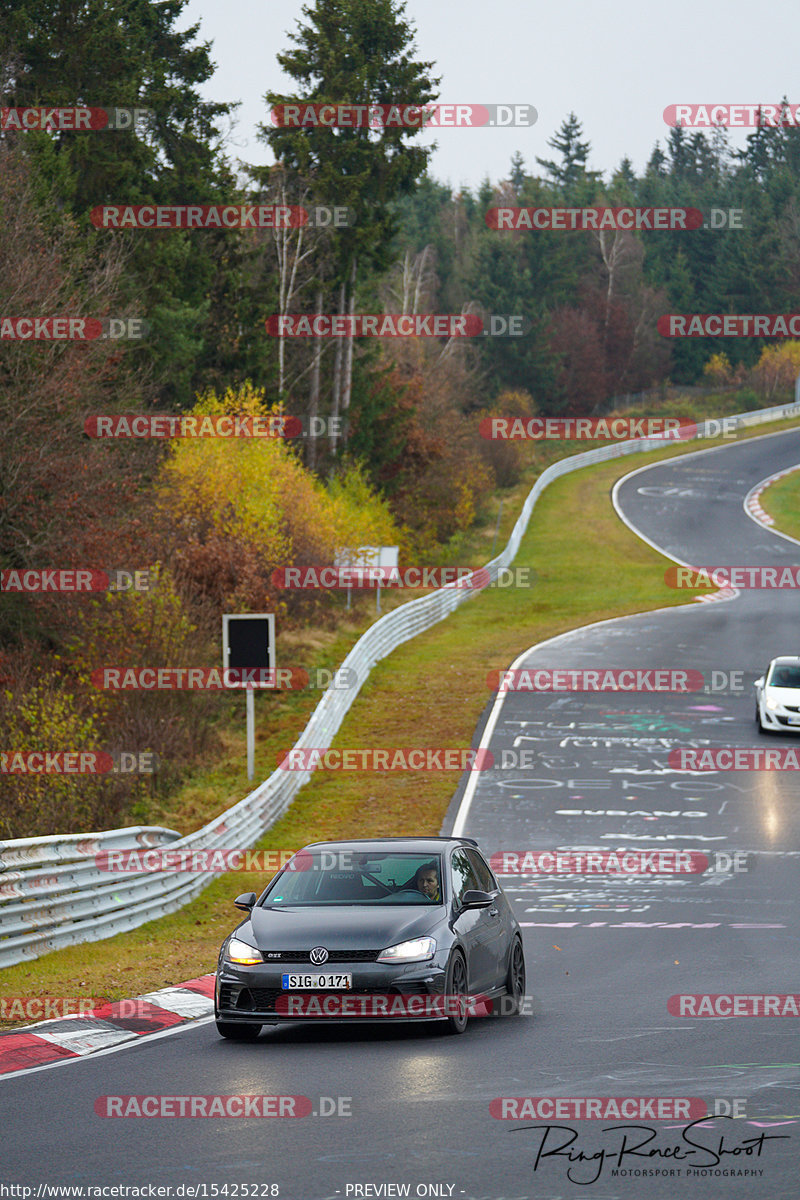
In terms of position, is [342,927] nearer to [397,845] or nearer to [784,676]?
[397,845]

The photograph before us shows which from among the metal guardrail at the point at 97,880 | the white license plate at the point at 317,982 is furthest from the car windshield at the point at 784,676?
the white license plate at the point at 317,982

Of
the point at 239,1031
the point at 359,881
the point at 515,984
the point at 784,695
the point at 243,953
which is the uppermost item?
the point at 359,881

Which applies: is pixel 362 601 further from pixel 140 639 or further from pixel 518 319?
pixel 518 319

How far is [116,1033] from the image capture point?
11156 mm

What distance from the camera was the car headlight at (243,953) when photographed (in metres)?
10.4

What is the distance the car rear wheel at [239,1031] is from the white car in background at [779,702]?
23002 millimetres

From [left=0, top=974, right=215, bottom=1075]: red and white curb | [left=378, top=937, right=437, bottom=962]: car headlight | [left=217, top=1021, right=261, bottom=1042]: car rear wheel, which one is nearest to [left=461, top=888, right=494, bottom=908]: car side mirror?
[left=378, top=937, right=437, bottom=962]: car headlight

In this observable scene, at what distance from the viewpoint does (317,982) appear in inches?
403

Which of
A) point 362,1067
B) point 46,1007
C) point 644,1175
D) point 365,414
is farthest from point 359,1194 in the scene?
point 365,414

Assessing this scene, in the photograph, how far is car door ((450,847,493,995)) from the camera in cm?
1088

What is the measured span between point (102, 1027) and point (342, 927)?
2220mm

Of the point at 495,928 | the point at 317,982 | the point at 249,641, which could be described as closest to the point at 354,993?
the point at 317,982

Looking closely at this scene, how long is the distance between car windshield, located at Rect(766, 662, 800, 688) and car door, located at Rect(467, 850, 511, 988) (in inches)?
846

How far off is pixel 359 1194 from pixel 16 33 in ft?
147
